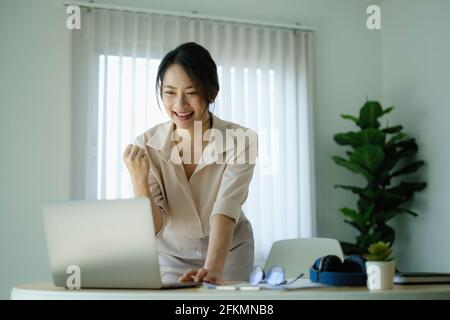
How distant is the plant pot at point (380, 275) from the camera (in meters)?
1.05

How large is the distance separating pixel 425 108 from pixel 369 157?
1.63 ft

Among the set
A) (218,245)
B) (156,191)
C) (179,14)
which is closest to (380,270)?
(218,245)

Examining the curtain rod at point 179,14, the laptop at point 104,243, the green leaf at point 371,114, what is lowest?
the laptop at point 104,243

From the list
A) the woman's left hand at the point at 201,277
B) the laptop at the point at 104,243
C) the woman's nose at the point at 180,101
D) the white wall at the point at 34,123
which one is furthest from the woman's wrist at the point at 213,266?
the white wall at the point at 34,123

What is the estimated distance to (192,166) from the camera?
177 centimetres

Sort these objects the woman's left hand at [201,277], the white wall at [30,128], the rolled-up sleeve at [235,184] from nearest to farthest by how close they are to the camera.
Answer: the woman's left hand at [201,277] < the rolled-up sleeve at [235,184] < the white wall at [30,128]

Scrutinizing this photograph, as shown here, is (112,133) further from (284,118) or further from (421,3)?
(421,3)

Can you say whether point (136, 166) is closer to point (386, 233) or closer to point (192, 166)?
point (192, 166)

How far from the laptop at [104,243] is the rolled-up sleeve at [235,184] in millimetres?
526

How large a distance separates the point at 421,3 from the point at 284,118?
1147 mm

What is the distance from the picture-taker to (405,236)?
3.69 m

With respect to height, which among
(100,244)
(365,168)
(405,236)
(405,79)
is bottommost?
(405,236)

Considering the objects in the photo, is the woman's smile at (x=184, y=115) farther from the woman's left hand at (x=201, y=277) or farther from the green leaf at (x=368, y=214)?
the green leaf at (x=368, y=214)
